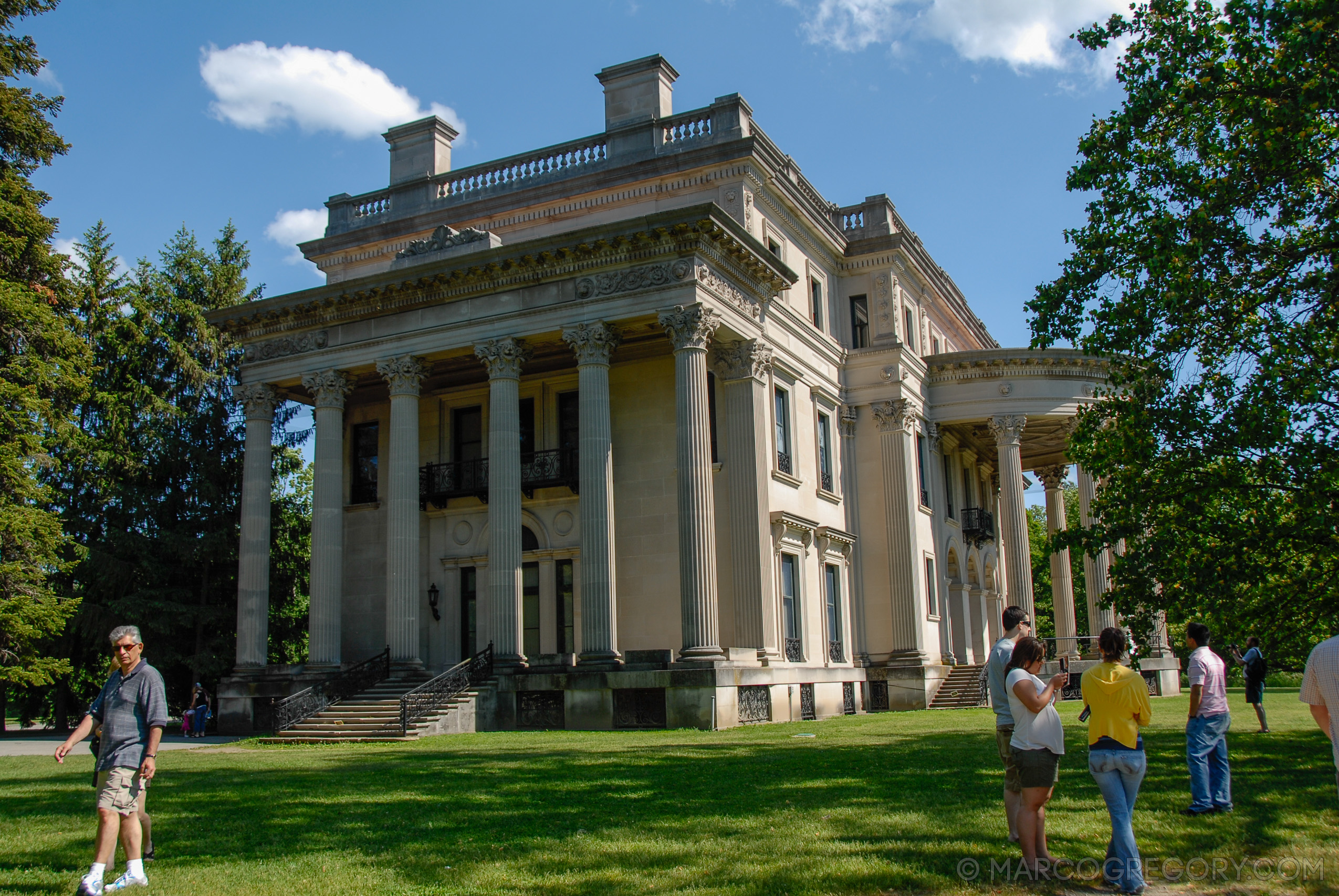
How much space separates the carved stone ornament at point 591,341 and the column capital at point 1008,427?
657 inches

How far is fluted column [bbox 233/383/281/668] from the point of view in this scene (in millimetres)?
28906

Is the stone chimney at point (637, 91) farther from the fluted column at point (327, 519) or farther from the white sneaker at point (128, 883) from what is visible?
the white sneaker at point (128, 883)

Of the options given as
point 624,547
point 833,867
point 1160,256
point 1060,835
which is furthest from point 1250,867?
point 624,547

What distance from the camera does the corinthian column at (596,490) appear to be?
24734 millimetres

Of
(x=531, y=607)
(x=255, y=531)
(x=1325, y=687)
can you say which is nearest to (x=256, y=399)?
(x=255, y=531)

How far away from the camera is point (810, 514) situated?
102 feet

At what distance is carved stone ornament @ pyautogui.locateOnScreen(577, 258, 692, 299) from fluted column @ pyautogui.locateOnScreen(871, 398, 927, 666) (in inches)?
455

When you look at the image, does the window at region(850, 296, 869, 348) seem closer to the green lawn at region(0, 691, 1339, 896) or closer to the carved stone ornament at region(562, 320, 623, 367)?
the carved stone ornament at region(562, 320, 623, 367)

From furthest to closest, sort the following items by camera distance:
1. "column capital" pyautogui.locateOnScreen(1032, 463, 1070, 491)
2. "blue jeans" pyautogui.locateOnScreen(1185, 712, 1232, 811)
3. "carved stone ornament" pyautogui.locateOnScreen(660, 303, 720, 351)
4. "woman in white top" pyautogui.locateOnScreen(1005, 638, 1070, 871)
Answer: "column capital" pyautogui.locateOnScreen(1032, 463, 1070, 491), "carved stone ornament" pyautogui.locateOnScreen(660, 303, 720, 351), "blue jeans" pyautogui.locateOnScreen(1185, 712, 1232, 811), "woman in white top" pyautogui.locateOnScreen(1005, 638, 1070, 871)

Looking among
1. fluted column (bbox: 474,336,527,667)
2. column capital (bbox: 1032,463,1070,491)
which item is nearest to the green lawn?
fluted column (bbox: 474,336,527,667)

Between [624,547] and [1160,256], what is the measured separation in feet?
54.5

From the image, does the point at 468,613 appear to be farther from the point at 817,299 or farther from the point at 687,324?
the point at 817,299

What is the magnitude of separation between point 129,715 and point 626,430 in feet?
71.4

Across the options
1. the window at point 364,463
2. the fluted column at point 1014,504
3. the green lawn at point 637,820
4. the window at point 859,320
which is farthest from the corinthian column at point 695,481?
the fluted column at point 1014,504
